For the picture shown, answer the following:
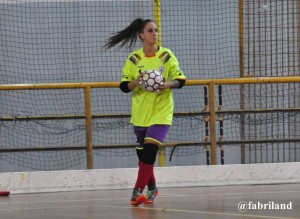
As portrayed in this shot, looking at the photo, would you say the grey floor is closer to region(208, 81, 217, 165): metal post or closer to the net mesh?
region(208, 81, 217, 165): metal post

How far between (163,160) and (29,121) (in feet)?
6.50

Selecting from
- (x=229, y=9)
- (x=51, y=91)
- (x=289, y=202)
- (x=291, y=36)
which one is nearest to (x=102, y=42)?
(x=51, y=91)

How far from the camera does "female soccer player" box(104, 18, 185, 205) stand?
10.1m

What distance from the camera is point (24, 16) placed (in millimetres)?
13922

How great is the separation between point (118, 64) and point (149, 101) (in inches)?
163

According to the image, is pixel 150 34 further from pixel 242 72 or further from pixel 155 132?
pixel 242 72

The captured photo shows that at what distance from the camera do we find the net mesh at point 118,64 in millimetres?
13695

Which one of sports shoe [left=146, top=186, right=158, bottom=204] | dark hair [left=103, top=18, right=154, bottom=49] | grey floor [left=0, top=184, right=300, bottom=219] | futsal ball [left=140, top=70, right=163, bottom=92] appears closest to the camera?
grey floor [left=0, top=184, right=300, bottom=219]

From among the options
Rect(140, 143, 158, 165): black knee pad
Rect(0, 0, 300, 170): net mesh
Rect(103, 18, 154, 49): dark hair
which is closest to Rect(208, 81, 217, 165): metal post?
Rect(0, 0, 300, 170): net mesh

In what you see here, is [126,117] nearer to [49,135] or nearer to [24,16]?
[49,135]

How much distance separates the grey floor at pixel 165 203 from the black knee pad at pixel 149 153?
0.49 m

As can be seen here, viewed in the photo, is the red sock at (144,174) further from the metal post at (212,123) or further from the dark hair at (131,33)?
the metal post at (212,123)

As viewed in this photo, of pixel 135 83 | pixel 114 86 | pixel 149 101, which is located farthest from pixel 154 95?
pixel 114 86

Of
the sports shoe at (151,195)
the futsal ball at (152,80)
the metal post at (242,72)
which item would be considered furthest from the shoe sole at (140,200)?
the metal post at (242,72)
